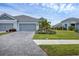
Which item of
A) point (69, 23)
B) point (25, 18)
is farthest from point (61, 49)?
point (25, 18)

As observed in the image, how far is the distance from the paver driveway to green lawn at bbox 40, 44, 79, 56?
147 mm

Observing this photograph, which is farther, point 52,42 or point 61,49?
point 52,42

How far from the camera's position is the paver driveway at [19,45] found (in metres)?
5.61

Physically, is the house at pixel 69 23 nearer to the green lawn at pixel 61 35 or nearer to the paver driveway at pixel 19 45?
the green lawn at pixel 61 35

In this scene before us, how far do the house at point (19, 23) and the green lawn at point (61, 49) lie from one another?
0.63 m

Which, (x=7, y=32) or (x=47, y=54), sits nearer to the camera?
(x=47, y=54)

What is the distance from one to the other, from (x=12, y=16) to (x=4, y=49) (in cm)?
85

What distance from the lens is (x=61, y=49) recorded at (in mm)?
5672

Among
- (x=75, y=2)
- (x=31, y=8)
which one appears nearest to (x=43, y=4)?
(x=31, y=8)

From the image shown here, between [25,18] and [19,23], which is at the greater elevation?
[25,18]

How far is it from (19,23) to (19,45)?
63cm

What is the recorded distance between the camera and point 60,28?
19.7 ft

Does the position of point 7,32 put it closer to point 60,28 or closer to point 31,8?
point 31,8

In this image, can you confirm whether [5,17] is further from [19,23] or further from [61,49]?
[61,49]
